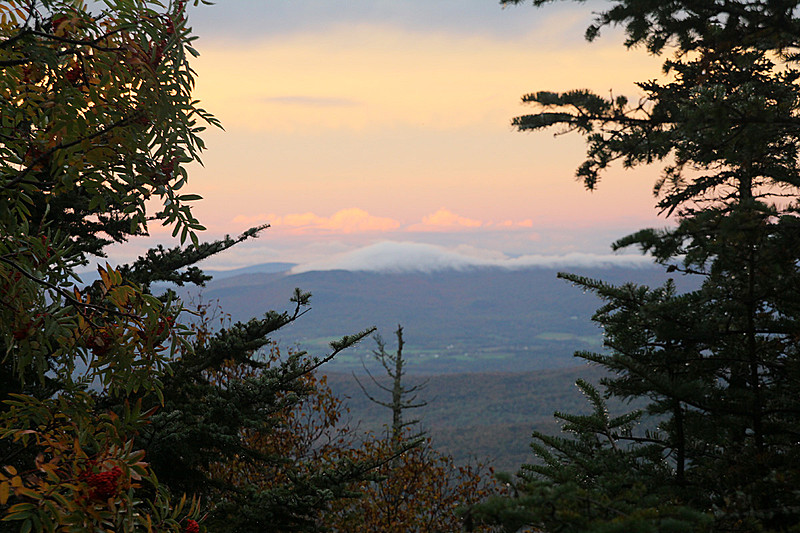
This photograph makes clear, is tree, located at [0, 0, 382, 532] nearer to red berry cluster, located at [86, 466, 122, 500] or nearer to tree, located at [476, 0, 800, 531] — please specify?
red berry cluster, located at [86, 466, 122, 500]

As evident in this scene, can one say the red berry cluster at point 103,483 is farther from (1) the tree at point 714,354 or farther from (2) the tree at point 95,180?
(1) the tree at point 714,354

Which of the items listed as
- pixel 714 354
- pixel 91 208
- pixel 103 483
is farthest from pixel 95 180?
pixel 714 354

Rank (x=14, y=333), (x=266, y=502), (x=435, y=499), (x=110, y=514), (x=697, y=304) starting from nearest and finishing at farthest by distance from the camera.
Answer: (x=110, y=514) < (x=14, y=333) < (x=697, y=304) < (x=266, y=502) < (x=435, y=499)

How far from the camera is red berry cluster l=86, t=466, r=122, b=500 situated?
10.8ft

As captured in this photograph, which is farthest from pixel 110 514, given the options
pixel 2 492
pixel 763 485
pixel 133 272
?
pixel 133 272

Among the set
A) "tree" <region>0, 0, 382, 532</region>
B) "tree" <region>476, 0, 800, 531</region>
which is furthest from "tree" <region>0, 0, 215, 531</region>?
"tree" <region>476, 0, 800, 531</region>

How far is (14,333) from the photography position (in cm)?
378

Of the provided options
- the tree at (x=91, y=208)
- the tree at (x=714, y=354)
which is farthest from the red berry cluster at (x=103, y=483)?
the tree at (x=714, y=354)

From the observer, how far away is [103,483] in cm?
329

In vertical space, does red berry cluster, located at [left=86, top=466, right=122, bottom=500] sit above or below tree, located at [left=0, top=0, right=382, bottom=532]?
below

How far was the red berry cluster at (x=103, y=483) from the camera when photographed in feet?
10.8

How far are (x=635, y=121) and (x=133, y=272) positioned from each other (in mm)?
7129

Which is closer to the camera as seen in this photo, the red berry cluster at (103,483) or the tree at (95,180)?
the red berry cluster at (103,483)

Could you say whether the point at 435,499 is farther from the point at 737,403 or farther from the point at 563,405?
the point at 563,405
